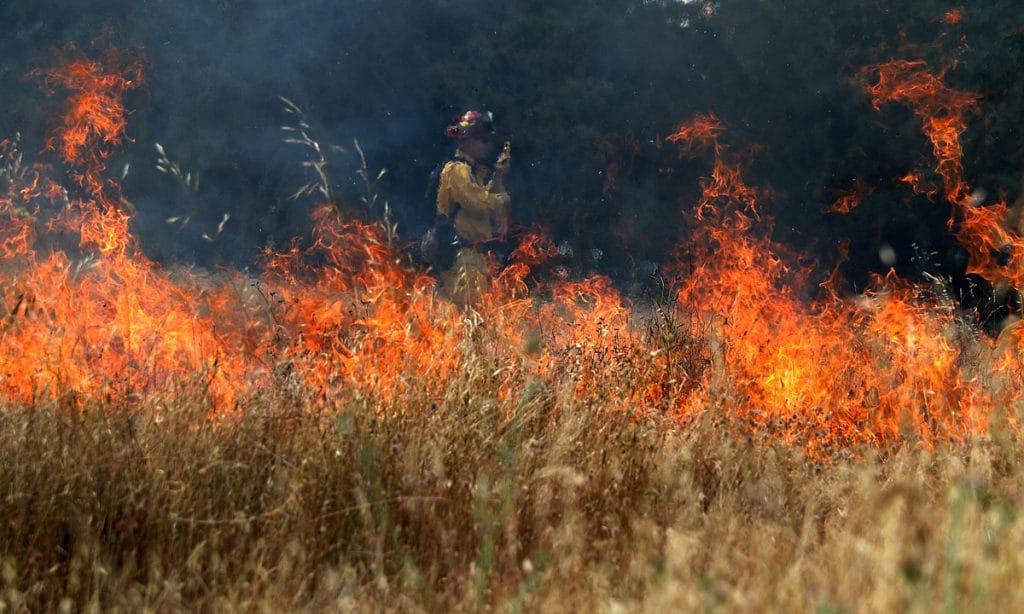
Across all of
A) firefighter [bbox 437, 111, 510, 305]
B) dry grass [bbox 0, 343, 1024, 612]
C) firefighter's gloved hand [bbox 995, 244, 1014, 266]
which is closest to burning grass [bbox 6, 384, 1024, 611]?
dry grass [bbox 0, 343, 1024, 612]

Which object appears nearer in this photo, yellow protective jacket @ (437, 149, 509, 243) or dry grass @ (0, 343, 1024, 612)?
dry grass @ (0, 343, 1024, 612)

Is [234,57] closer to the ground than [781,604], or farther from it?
closer to the ground

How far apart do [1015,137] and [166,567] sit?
10038 millimetres

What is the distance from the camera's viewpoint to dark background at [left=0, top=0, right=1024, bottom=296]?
12.8m

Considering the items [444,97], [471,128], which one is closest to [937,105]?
[471,128]

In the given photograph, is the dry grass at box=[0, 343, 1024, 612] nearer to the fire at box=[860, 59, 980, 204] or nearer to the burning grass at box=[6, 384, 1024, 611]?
the burning grass at box=[6, 384, 1024, 611]

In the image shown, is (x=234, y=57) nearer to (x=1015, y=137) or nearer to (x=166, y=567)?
(x=1015, y=137)

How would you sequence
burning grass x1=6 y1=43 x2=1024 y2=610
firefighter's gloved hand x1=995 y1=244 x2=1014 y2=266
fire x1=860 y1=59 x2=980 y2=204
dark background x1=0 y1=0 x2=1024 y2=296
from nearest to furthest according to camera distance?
burning grass x1=6 y1=43 x2=1024 y2=610
firefighter's gloved hand x1=995 y1=244 x2=1014 y2=266
fire x1=860 y1=59 x2=980 y2=204
dark background x1=0 y1=0 x2=1024 y2=296

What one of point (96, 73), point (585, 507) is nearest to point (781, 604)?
point (585, 507)

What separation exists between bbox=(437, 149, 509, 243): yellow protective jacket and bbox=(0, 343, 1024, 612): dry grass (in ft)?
13.2

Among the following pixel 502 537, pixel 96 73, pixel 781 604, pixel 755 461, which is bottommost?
pixel 96 73

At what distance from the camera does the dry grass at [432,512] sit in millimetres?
3152

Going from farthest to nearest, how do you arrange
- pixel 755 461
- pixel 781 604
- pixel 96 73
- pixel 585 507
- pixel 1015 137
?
pixel 96 73
pixel 1015 137
pixel 755 461
pixel 585 507
pixel 781 604

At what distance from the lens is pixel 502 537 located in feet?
12.2
